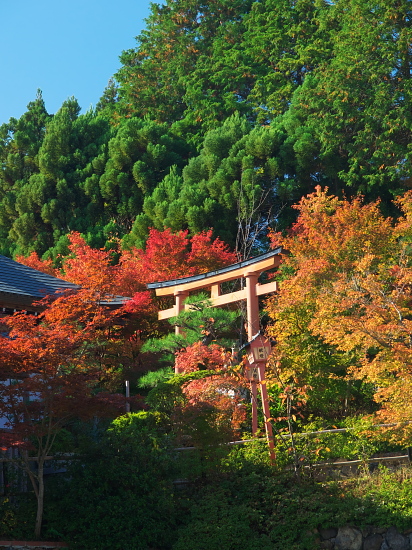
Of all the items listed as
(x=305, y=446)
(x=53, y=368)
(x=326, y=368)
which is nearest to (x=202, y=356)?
(x=326, y=368)

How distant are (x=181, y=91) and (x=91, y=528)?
29.9 m

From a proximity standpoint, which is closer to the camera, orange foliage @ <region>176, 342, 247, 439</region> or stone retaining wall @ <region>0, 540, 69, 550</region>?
stone retaining wall @ <region>0, 540, 69, 550</region>

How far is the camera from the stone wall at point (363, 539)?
10641 mm

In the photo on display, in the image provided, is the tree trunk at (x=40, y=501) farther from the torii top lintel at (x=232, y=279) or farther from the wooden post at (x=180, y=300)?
the wooden post at (x=180, y=300)

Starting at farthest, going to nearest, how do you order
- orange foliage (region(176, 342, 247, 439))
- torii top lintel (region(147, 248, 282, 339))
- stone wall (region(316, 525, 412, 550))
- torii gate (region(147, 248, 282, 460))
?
1. torii top lintel (region(147, 248, 282, 339))
2. torii gate (region(147, 248, 282, 460))
3. orange foliage (region(176, 342, 247, 439))
4. stone wall (region(316, 525, 412, 550))

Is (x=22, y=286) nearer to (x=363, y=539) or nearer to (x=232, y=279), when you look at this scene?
(x=232, y=279)

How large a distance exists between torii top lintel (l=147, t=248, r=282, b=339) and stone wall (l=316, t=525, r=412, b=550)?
19.4 feet

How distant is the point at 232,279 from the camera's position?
1797 centimetres

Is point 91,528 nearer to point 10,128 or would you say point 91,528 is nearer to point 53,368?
point 53,368

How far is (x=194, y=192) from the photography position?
85.8ft

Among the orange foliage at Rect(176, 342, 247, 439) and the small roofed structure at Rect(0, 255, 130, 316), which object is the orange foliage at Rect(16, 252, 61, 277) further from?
the orange foliage at Rect(176, 342, 247, 439)

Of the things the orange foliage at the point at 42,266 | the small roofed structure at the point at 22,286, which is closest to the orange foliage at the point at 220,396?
the small roofed structure at the point at 22,286

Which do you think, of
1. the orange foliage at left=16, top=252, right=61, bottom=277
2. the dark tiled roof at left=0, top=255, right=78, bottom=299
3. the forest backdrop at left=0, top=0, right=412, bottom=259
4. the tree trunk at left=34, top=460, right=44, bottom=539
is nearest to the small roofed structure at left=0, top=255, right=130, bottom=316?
the dark tiled roof at left=0, top=255, right=78, bottom=299

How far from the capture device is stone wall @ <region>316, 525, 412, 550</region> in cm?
1064
